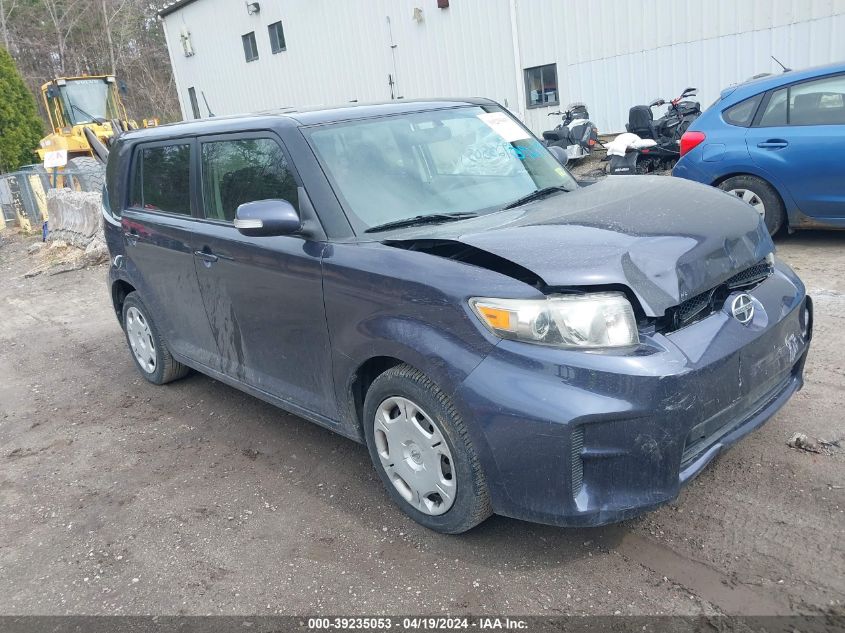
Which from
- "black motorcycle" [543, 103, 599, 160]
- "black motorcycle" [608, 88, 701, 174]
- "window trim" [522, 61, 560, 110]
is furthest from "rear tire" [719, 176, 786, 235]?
"window trim" [522, 61, 560, 110]

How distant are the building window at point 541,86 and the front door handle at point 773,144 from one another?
900 cm

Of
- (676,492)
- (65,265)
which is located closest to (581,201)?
(676,492)

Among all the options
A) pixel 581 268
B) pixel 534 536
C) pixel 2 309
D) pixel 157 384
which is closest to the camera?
pixel 581 268

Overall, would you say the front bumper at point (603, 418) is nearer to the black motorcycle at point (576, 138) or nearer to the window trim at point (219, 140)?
the window trim at point (219, 140)

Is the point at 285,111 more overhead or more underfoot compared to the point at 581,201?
more overhead

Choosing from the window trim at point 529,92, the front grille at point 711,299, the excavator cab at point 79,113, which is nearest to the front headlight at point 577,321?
the front grille at point 711,299

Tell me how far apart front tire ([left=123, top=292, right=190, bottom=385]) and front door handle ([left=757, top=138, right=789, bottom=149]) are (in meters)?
5.52

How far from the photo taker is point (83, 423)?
5137mm

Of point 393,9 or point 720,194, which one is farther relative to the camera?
point 393,9

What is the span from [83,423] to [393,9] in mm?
15645

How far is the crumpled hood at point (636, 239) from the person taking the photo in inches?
107

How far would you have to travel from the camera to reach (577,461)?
8.63ft

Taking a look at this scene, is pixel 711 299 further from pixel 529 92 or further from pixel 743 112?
pixel 529 92

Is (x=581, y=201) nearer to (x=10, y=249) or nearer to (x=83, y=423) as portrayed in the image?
(x=83, y=423)
